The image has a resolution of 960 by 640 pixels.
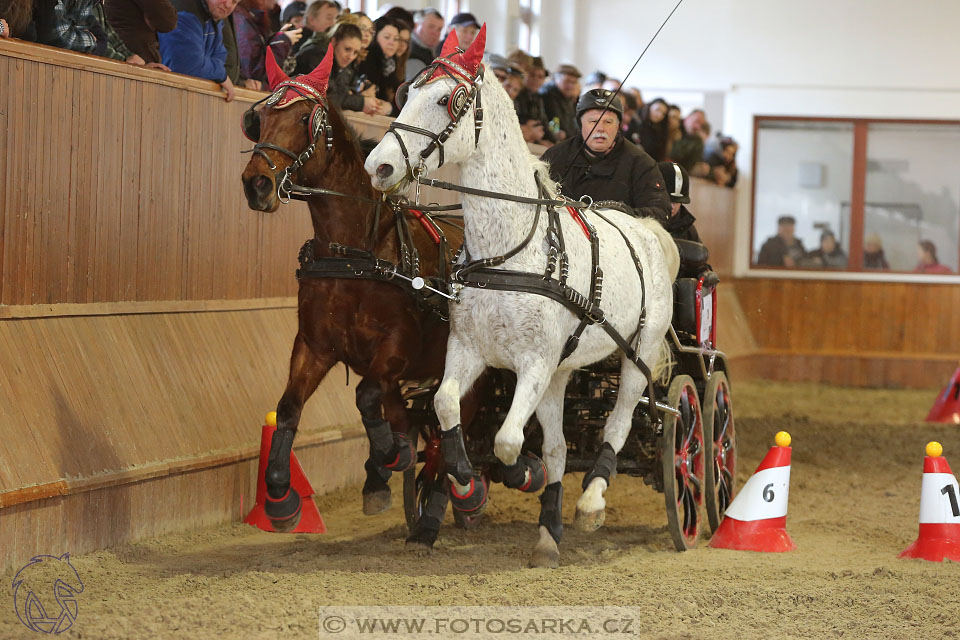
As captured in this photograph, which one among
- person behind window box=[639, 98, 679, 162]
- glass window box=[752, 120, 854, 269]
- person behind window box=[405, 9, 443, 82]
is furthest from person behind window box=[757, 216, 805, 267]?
person behind window box=[405, 9, 443, 82]

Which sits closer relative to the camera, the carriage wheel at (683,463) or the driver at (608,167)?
the carriage wheel at (683,463)

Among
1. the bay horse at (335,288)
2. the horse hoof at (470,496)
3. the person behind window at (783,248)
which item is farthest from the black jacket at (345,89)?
the person behind window at (783,248)

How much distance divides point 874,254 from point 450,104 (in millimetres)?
14117

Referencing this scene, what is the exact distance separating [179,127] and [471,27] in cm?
471

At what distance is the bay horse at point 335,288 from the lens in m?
4.94

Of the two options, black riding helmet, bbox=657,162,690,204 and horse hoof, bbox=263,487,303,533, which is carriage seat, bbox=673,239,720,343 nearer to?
black riding helmet, bbox=657,162,690,204

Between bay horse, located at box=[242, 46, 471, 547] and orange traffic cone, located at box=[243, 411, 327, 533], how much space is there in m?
0.59

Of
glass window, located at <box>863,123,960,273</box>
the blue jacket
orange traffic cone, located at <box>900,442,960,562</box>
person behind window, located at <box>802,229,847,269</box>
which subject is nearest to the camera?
orange traffic cone, located at <box>900,442,960,562</box>

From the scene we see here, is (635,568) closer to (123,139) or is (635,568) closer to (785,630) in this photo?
(785,630)

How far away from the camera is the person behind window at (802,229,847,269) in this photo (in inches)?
673

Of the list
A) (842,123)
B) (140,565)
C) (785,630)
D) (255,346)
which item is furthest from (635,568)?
(842,123)

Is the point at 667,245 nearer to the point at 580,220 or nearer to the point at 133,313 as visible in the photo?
the point at 580,220

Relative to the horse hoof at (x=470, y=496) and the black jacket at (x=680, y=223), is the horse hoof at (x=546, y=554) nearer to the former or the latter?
the horse hoof at (x=470, y=496)

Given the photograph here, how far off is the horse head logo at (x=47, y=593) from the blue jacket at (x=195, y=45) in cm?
298
